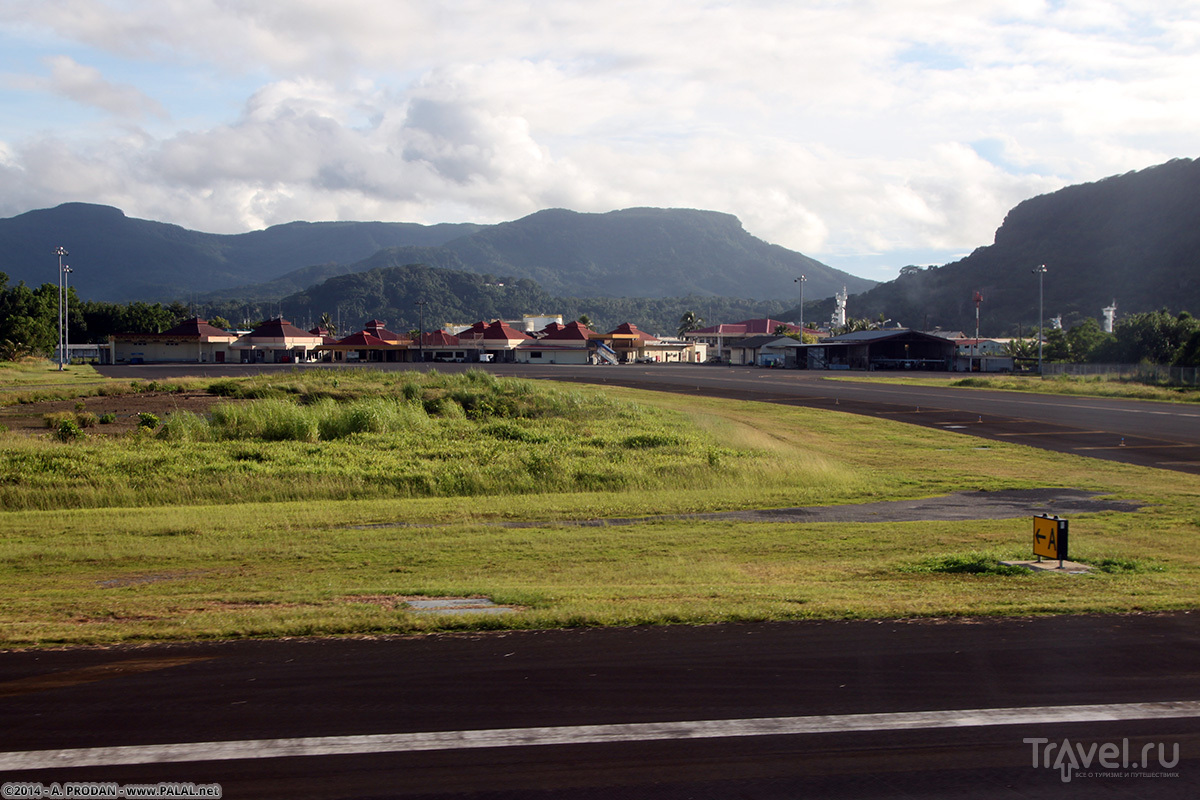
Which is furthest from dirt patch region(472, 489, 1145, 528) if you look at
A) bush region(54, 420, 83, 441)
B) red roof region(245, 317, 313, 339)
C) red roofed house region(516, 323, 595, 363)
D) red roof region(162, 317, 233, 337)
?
red roof region(245, 317, 313, 339)

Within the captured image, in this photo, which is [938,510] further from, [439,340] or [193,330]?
[193,330]

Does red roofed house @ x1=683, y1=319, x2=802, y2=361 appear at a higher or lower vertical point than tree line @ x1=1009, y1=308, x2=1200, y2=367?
higher

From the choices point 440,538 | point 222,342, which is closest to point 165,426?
point 440,538

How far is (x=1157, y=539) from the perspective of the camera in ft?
46.4

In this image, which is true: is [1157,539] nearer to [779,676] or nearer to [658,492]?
[658,492]

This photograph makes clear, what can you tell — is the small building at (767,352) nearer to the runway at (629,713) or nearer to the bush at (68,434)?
the bush at (68,434)

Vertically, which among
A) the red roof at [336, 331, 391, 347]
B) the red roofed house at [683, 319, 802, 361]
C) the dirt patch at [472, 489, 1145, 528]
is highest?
the red roofed house at [683, 319, 802, 361]

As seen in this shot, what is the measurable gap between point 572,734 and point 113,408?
4100 centimetres

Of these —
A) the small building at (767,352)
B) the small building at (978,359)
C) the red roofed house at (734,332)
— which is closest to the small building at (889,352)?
the small building at (978,359)

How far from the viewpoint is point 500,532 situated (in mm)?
Answer: 14547

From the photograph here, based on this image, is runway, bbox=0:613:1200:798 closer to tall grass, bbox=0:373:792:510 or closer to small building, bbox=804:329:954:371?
tall grass, bbox=0:373:792:510

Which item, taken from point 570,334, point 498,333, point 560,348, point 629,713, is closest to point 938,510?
point 629,713

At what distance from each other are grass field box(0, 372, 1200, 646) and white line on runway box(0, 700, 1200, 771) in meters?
2.50

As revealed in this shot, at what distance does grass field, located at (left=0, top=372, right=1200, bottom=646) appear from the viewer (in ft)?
29.7
